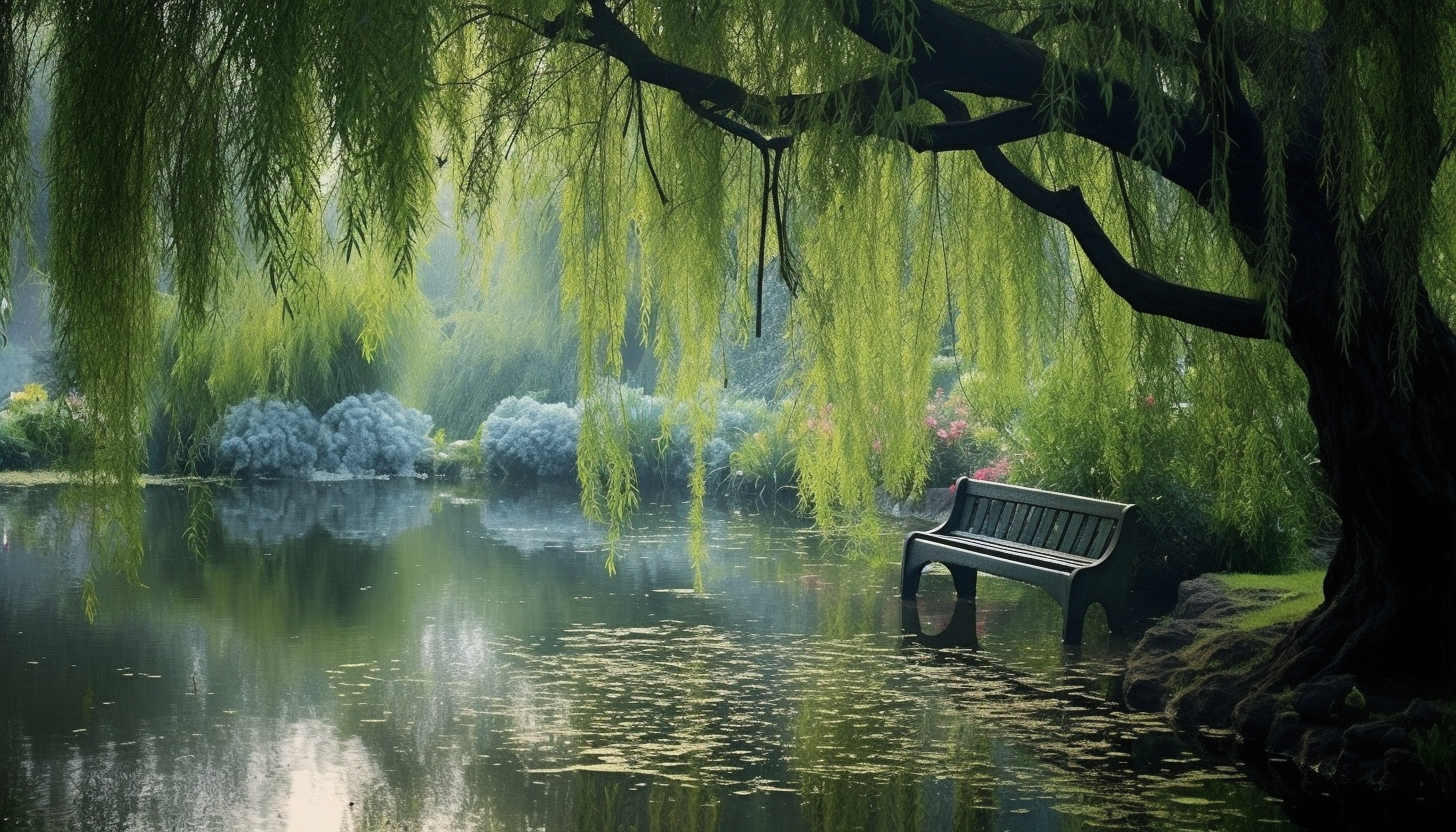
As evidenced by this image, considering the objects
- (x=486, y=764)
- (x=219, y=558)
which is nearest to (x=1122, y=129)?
(x=486, y=764)

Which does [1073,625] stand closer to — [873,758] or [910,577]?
[910,577]

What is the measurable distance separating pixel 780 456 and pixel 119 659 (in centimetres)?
949

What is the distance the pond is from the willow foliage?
0.89 meters

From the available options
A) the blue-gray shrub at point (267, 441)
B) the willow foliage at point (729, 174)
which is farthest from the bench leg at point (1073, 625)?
the blue-gray shrub at point (267, 441)

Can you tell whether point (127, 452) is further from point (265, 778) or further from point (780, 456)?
point (780, 456)

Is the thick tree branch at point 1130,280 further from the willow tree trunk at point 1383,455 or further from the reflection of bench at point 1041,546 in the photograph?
the reflection of bench at point 1041,546

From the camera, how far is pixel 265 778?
4895 mm

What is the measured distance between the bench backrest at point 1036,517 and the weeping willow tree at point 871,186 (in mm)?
1371

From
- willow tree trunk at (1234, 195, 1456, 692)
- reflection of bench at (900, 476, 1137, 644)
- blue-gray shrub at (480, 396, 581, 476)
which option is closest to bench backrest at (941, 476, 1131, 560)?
reflection of bench at (900, 476, 1137, 644)

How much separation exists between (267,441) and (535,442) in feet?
9.95

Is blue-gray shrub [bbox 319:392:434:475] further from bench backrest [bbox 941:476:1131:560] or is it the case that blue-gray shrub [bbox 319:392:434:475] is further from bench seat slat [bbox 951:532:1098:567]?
bench seat slat [bbox 951:532:1098:567]

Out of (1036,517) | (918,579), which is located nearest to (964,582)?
(918,579)

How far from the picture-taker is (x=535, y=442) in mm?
18391

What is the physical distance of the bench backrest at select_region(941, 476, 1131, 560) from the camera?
7.93m
